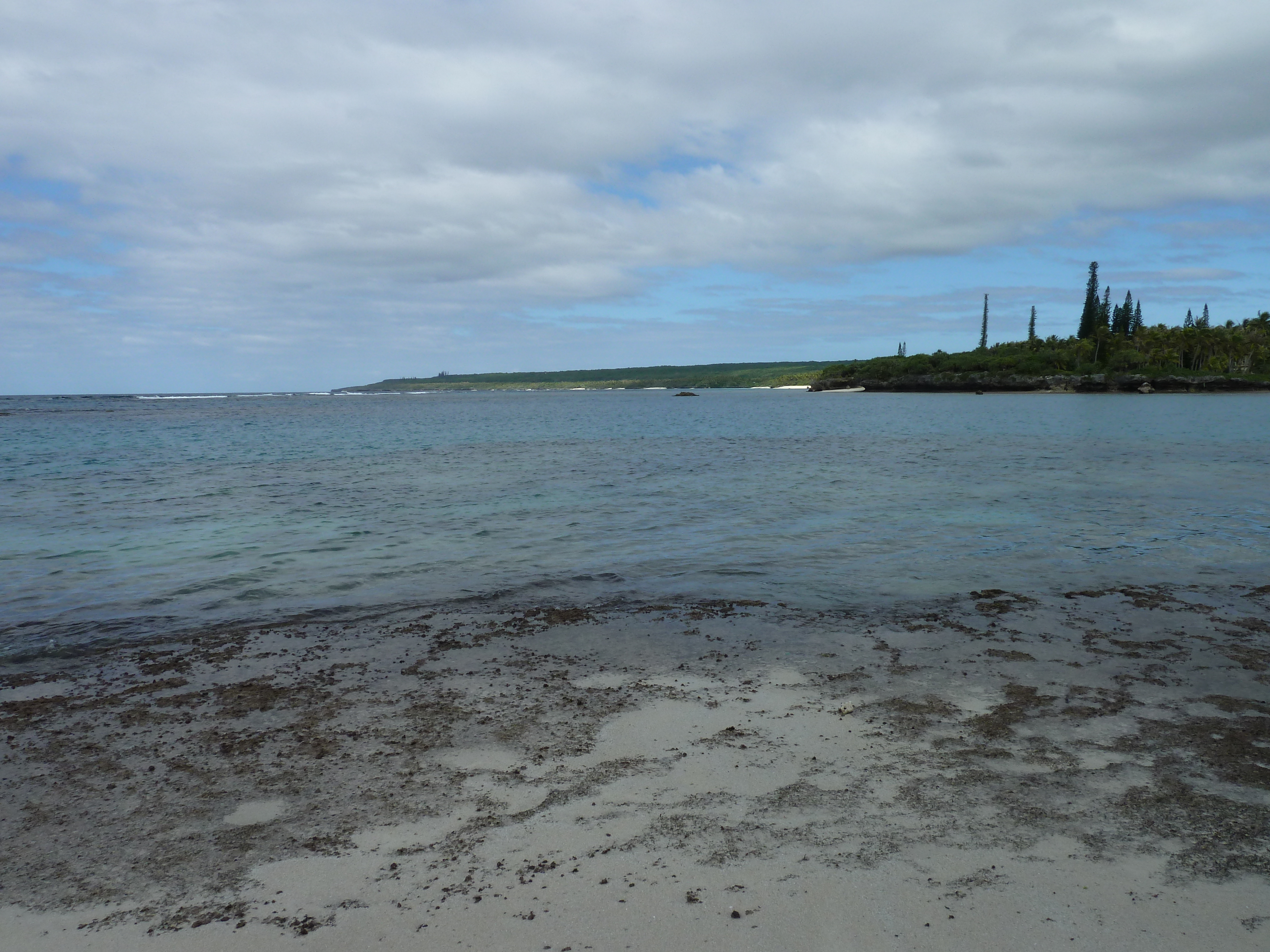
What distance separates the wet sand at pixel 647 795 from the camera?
183 inches

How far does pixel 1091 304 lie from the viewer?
15988 centimetres

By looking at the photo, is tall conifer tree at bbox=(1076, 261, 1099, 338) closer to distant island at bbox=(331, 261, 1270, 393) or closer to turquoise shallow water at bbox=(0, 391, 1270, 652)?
distant island at bbox=(331, 261, 1270, 393)

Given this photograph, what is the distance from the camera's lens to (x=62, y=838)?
5.54 meters

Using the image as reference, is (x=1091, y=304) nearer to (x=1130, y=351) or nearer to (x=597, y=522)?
(x=1130, y=351)

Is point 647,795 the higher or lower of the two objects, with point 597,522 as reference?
higher

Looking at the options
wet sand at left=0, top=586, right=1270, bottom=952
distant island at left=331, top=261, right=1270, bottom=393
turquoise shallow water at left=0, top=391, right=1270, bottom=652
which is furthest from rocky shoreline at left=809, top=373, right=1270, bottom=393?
wet sand at left=0, top=586, right=1270, bottom=952

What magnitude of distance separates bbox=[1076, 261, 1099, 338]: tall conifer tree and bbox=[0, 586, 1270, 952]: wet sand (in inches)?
6791

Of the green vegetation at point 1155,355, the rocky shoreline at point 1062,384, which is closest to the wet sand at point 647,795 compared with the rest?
the rocky shoreline at point 1062,384

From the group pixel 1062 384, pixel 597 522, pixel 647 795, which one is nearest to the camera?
pixel 647 795

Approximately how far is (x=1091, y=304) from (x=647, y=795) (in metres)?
181

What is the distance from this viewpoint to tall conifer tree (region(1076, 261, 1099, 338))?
158875 millimetres

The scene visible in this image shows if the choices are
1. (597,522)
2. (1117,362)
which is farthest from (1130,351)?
(597,522)

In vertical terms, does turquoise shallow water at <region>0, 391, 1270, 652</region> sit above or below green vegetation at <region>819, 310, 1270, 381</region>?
below

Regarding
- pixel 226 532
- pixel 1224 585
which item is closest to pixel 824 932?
pixel 1224 585
